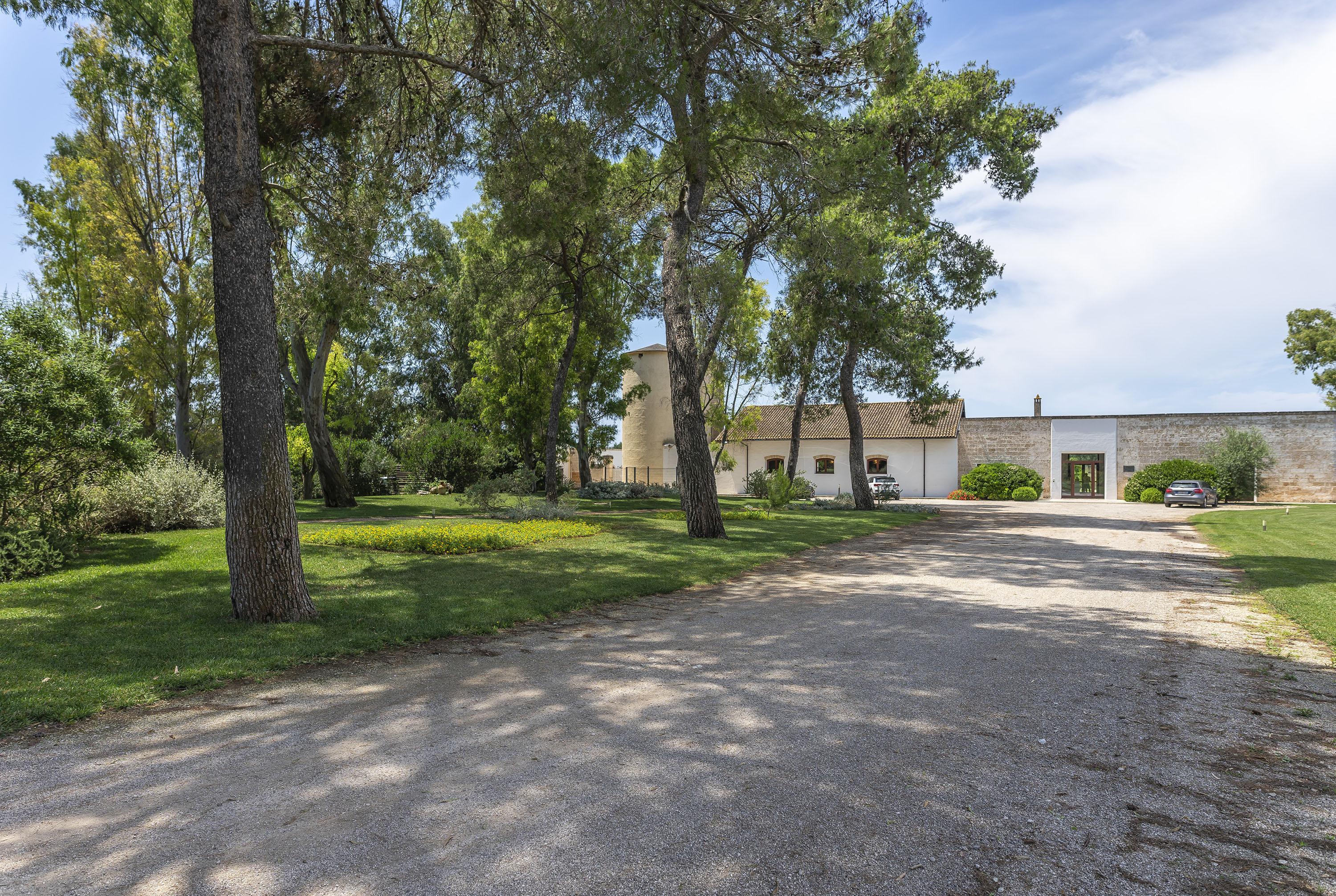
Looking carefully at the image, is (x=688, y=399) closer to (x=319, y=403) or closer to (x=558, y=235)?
(x=558, y=235)

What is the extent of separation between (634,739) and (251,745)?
2.13m

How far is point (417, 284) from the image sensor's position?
14836mm

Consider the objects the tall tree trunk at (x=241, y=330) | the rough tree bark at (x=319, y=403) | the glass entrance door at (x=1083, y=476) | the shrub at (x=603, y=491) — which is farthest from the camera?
the glass entrance door at (x=1083, y=476)

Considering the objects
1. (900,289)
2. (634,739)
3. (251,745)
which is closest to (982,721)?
(634,739)

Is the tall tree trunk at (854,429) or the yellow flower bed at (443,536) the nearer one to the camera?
the yellow flower bed at (443,536)

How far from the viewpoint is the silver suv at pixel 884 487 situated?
3181 cm

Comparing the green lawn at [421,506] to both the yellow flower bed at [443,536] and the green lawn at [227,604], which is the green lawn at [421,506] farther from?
the green lawn at [227,604]

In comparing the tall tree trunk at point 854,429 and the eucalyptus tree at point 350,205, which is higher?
the eucalyptus tree at point 350,205

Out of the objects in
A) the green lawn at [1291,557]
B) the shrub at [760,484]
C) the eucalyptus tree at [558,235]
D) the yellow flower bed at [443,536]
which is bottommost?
the green lawn at [1291,557]

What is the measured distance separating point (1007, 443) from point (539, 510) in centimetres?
3268

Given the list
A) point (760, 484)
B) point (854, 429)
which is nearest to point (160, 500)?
point (760, 484)

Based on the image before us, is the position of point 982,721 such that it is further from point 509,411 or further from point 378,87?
point 509,411

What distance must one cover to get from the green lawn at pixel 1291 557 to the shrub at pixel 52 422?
562 inches

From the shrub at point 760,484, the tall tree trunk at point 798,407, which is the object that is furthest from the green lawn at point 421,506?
the tall tree trunk at point 798,407
